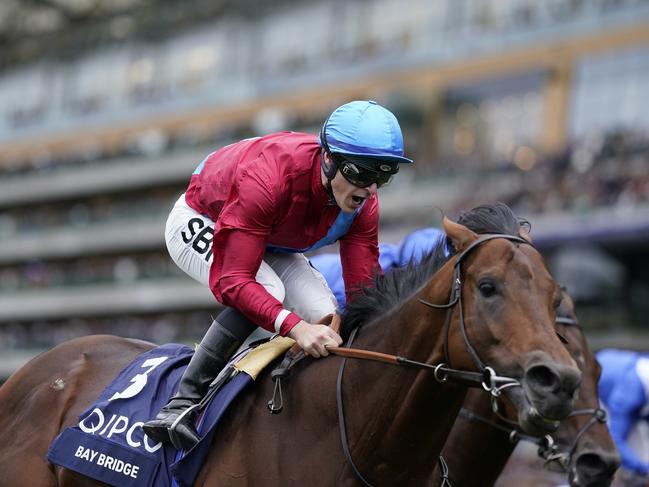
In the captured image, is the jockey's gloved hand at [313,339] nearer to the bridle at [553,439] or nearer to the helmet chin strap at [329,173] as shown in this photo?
the helmet chin strap at [329,173]

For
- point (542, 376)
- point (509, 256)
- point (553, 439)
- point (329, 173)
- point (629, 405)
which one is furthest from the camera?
point (629, 405)

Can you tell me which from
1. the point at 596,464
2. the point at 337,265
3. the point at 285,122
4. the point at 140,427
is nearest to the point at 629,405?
the point at 596,464

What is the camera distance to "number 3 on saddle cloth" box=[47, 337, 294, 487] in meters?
3.79

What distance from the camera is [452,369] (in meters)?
3.27

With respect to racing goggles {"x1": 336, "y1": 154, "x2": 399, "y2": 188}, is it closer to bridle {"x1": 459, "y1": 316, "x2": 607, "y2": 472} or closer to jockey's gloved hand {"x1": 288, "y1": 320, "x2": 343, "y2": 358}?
Result: jockey's gloved hand {"x1": 288, "y1": 320, "x2": 343, "y2": 358}

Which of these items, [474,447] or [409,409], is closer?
[409,409]

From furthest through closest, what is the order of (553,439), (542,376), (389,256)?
1. (389,256)
2. (553,439)
3. (542,376)

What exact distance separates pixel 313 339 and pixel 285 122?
3023 centimetres

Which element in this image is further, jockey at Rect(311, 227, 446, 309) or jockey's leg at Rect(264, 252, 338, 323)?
jockey at Rect(311, 227, 446, 309)

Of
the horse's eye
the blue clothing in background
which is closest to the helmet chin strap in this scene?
the horse's eye

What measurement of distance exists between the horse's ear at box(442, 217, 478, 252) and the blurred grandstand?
15077mm

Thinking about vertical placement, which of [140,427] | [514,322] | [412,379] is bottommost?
[140,427]

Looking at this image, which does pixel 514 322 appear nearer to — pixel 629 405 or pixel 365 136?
pixel 365 136

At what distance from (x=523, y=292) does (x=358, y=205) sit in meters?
0.92
